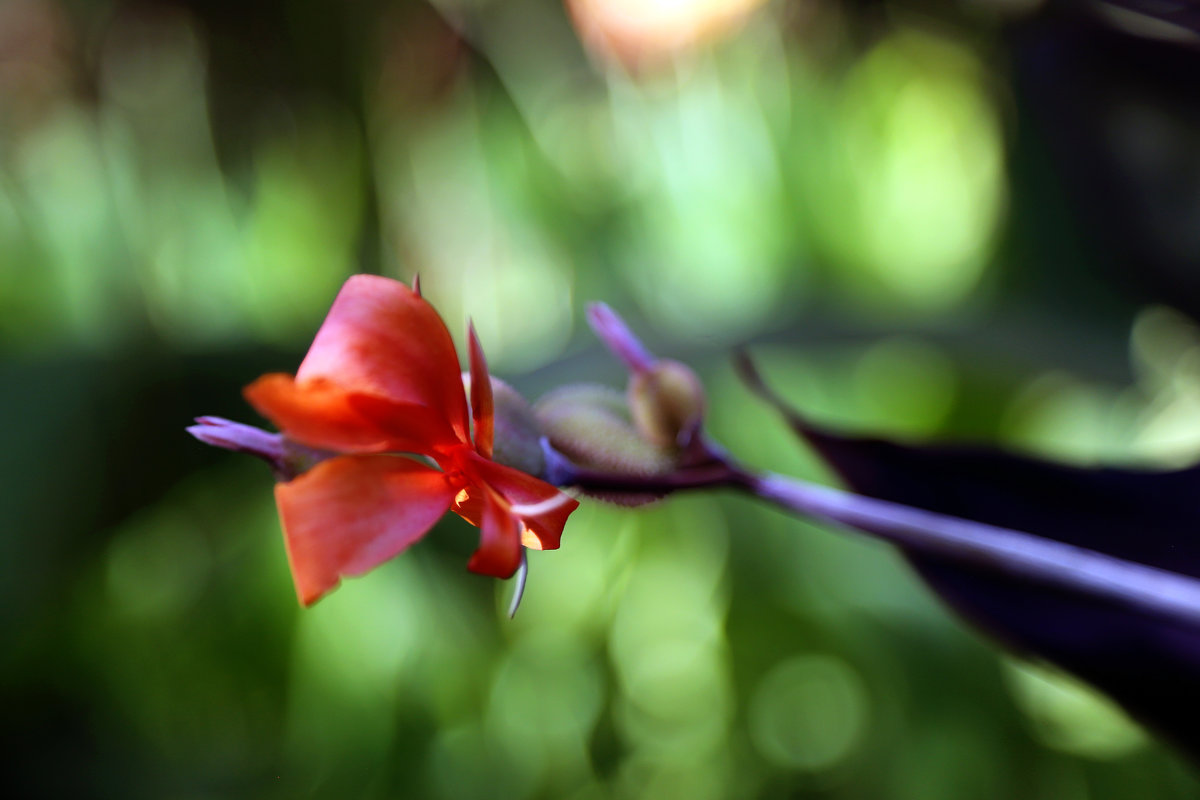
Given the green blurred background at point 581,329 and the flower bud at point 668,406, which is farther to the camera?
the green blurred background at point 581,329

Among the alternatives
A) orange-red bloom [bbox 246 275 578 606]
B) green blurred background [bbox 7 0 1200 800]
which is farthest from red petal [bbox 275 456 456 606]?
green blurred background [bbox 7 0 1200 800]

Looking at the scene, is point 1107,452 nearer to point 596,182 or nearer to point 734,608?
point 734,608

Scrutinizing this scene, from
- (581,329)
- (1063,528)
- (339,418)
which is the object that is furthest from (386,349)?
(581,329)

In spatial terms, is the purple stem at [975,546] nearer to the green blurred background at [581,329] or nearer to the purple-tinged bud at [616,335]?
the purple-tinged bud at [616,335]

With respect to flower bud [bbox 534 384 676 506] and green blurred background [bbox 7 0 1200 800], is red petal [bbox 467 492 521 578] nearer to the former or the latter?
flower bud [bbox 534 384 676 506]

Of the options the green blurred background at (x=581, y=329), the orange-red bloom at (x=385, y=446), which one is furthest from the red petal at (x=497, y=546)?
the green blurred background at (x=581, y=329)

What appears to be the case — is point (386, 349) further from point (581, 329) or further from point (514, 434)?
point (581, 329)

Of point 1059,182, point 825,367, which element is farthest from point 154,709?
point 1059,182
